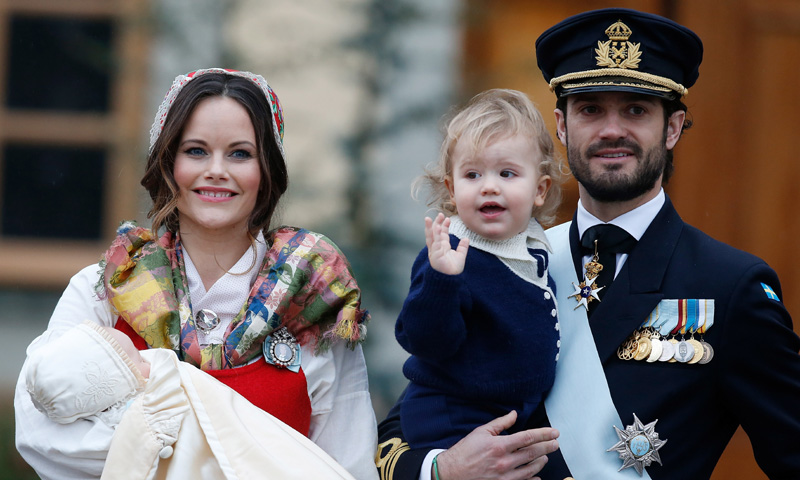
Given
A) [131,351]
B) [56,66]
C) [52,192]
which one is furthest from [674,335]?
[56,66]

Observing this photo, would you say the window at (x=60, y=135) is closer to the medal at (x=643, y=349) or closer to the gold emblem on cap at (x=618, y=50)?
the gold emblem on cap at (x=618, y=50)

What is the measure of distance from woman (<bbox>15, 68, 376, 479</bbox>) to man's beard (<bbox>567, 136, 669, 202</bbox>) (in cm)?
68

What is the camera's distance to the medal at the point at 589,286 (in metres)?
2.47

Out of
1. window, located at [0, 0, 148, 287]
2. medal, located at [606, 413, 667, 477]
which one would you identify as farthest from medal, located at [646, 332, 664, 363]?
window, located at [0, 0, 148, 287]

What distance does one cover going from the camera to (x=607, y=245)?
2510 millimetres

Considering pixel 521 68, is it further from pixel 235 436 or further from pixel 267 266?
pixel 235 436

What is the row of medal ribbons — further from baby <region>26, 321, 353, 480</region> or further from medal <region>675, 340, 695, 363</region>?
baby <region>26, 321, 353, 480</region>

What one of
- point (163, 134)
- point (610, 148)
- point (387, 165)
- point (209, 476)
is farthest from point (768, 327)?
point (387, 165)

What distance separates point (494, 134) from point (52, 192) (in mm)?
3278

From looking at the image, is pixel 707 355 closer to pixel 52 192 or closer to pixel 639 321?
pixel 639 321

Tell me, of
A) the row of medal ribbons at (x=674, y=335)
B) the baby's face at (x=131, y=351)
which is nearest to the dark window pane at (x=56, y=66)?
the baby's face at (x=131, y=351)

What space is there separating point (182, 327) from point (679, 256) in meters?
1.27

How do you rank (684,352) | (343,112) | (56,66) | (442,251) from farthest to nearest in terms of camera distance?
(56,66), (343,112), (684,352), (442,251)

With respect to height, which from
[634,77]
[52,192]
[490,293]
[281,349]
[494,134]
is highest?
[634,77]
